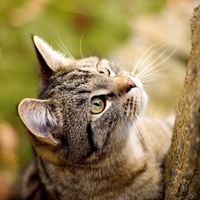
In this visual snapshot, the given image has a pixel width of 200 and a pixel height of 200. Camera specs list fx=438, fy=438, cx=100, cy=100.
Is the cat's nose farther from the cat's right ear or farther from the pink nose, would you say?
the cat's right ear

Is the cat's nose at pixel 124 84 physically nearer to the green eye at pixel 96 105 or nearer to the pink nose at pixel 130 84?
the pink nose at pixel 130 84

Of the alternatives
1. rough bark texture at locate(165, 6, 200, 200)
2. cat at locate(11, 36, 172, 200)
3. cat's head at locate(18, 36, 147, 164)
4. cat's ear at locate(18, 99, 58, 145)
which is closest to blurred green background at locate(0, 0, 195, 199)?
cat at locate(11, 36, 172, 200)

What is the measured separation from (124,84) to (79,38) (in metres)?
2.32

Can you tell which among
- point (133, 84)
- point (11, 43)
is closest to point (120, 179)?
point (133, 84)

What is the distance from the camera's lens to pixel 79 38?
4684 millimetres

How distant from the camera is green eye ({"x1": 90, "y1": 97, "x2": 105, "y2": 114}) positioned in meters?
2.47

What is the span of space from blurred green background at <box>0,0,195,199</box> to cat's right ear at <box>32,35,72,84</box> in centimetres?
132

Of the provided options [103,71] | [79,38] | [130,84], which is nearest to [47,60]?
[103,71]

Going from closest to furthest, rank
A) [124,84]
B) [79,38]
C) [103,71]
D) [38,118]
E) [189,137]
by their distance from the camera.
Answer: [189,137]
[38,118]
[124,84]
[103,71]
[79,38]

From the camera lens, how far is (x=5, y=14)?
4949 mm

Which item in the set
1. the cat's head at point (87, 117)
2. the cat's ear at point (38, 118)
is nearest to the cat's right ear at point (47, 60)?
the cat's head at point (87, 117)

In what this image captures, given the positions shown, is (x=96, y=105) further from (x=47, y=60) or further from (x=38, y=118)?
(x=47, y=60)

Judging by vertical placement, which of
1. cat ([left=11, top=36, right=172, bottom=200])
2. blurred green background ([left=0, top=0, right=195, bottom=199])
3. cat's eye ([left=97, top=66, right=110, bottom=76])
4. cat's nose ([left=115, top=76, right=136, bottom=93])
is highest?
blurred green background ([left=0, top=0, right=195, bottom=199])

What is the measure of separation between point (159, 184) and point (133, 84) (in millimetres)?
600
